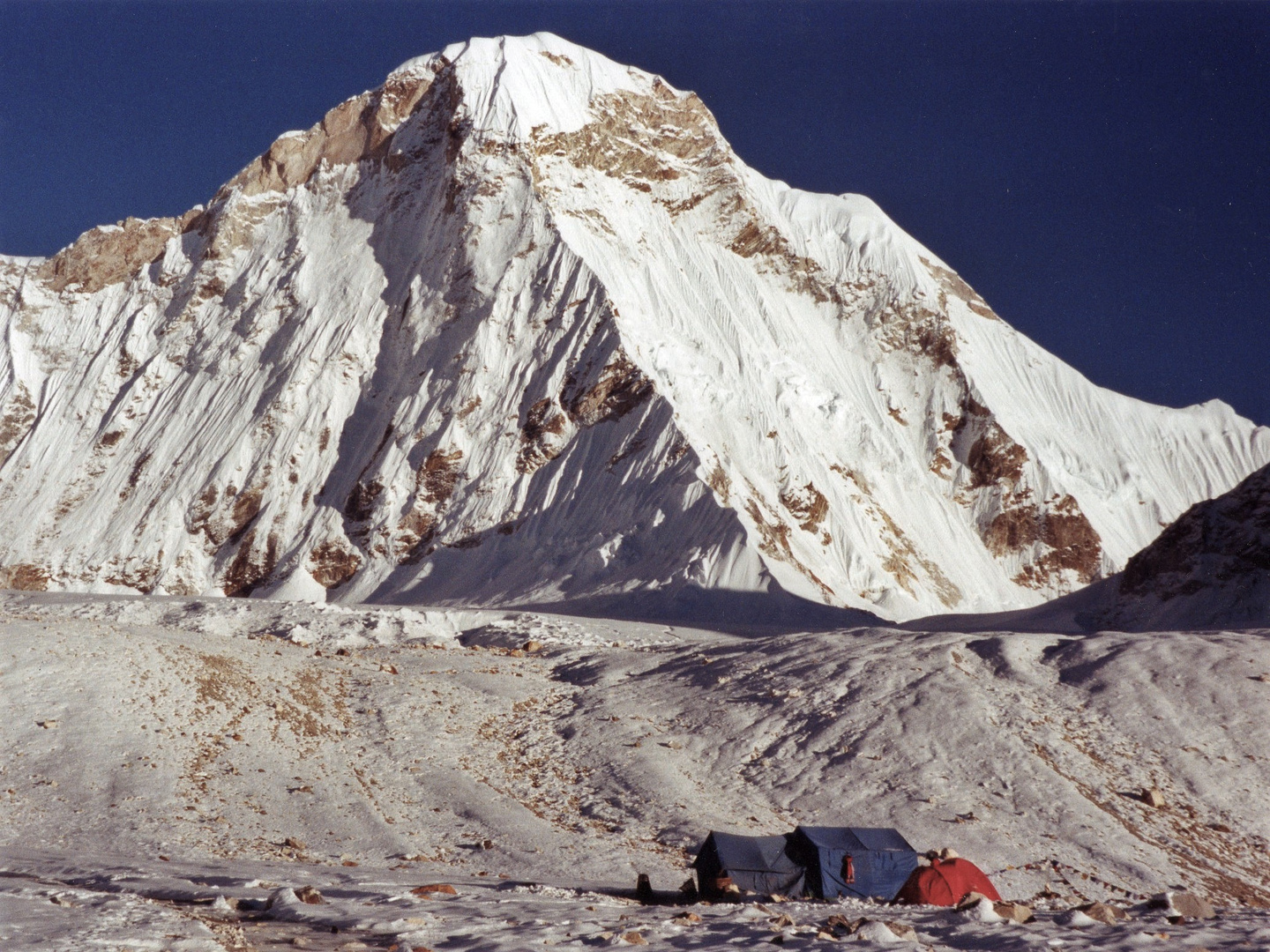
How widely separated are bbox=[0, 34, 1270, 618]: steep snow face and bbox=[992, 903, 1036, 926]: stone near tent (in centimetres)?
3942

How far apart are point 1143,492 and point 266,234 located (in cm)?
6300

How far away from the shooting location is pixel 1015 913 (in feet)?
40.5

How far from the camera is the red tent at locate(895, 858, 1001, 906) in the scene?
15086mm

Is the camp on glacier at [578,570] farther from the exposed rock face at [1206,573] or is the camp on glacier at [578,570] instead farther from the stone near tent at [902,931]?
the exposed rock face at [1206,573]

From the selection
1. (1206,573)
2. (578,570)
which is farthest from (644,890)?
(578,570)

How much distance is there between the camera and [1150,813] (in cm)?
2005

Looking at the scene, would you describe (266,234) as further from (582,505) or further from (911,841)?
(911,841)

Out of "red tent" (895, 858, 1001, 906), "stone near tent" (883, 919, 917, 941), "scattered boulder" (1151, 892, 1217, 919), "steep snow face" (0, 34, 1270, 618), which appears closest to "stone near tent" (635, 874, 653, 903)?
"red tent" (895, 858, 1001, 906)

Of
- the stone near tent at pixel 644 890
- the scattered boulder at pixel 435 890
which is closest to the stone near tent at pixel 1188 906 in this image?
the stone near tent at pixel 644 890

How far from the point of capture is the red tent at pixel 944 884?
15086 mm

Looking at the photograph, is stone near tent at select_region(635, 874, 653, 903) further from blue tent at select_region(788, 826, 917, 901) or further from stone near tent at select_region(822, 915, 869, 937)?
stone near tent at select_region(822, 915, 869, 937)

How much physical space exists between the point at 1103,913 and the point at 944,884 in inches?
127

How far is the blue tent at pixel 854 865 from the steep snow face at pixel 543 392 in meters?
36.3

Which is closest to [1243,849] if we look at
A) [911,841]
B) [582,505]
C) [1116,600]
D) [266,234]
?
[911,841]
